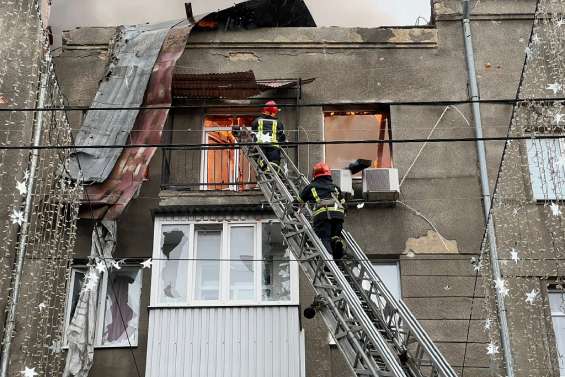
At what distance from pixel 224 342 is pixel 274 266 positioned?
5.73 ft

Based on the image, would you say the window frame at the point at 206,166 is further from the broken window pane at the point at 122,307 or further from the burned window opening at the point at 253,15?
the burned window opening at the point at 253,15

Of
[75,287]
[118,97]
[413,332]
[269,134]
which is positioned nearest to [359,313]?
[413,332]

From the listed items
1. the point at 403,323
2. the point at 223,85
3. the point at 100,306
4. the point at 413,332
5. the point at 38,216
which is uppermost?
the point at 223,85

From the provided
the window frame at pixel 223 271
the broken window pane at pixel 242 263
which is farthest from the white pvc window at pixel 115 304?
the broken window pane at pixel 242 263

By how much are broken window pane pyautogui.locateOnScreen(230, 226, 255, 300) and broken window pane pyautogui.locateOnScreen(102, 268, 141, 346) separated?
188 centimetres

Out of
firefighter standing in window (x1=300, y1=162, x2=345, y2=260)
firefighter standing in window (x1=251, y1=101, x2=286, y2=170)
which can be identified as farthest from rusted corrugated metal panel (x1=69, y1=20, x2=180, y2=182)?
firefighter standing in window (x1=300, y1=162, x2=345, y2=260)

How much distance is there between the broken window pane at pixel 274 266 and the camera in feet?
44.3

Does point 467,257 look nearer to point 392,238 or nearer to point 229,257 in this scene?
point 392,238

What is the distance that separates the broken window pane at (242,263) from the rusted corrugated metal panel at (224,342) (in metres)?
0.59

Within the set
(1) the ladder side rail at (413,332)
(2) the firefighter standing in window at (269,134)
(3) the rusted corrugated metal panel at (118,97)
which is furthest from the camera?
(3) the rusted corrugated metal panel at (118,97)

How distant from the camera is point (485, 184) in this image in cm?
1468

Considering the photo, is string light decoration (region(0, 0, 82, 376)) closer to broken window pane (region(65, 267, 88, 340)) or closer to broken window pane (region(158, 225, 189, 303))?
broken window pane (region(65, 267, 88, 340))

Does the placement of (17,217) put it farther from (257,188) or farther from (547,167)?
(547,167)

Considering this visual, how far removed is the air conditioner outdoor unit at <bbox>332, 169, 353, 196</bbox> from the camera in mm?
14467
